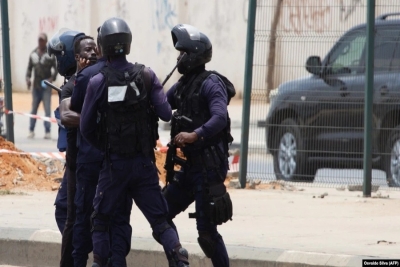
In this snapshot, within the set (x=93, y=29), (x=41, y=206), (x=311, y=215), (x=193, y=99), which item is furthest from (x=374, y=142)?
(x=93, y=29)

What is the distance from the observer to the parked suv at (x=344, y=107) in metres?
11.9

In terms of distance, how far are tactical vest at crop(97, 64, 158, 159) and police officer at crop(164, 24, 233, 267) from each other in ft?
1.03

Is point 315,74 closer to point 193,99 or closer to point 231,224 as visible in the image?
point 231,224

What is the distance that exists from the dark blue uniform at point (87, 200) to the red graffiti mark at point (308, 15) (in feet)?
17.0

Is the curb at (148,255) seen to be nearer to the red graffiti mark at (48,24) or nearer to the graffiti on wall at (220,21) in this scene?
the graffiti on wall at (220,21)

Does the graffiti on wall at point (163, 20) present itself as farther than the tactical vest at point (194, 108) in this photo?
Yes

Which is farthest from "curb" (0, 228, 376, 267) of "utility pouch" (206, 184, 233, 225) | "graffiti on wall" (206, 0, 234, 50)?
"graffiti on wall" (206, 0, 234, 50)

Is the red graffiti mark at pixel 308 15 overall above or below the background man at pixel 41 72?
above

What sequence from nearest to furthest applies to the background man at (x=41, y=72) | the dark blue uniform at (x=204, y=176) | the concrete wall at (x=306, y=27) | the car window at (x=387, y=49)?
the dark blue uniform at (x=204, y=176) < the car window at (x=387, y=49) < the concrete wall at (x=306, y=27) < the background man at (x=41, y=72)

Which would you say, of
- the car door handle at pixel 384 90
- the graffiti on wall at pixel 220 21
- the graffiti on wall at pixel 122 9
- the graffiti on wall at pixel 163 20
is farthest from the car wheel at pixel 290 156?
the graffiti on wall at pixel 220 21

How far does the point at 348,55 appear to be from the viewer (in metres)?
12.0

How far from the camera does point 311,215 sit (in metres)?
10.4

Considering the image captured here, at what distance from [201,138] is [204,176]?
0.27 metres

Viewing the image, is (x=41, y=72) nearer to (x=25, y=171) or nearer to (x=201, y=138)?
(x=25, y=171)
